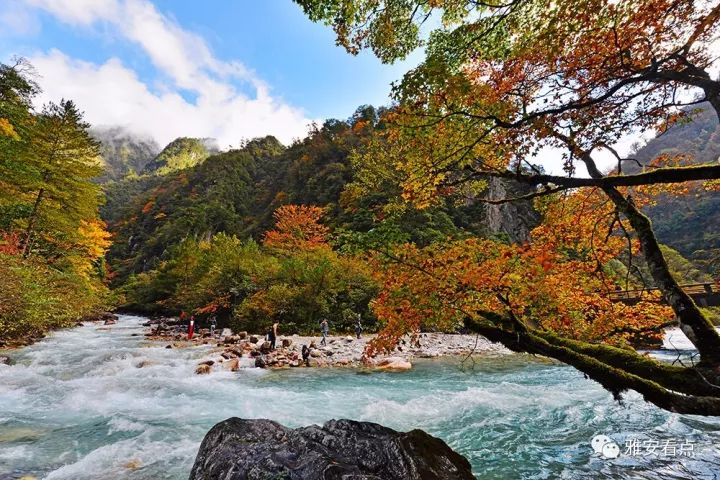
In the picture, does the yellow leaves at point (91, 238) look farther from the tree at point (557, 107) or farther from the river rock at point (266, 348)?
the tree at point (557, 107)

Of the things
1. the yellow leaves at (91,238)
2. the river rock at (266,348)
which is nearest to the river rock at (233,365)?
the river rock at (266,348)

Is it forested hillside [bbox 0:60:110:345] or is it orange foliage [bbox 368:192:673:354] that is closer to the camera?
orange foliage [bbox 368:192:673:354]

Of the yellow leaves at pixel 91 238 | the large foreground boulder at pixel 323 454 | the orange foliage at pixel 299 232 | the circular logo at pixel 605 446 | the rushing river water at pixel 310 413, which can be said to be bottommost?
the rushing river water at pixel 310 413

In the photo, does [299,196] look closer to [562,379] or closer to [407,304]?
[562,379]

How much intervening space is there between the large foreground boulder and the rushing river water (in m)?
1.70

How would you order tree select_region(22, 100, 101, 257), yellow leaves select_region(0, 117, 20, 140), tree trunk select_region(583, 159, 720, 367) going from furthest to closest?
tree select_region(22, 100, 101, 257), yellow leaves select_region(0, 117, 20, 140), tree trunk select_region(583, 159, 720, 367)

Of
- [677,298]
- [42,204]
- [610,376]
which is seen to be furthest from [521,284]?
[42,204]

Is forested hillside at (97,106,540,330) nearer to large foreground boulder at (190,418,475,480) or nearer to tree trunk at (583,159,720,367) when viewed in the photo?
tree trunk at (583,159,720,367)

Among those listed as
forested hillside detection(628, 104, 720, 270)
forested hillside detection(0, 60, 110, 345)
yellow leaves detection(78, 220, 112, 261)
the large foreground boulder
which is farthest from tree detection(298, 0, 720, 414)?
forested hillside detection(628, 104, 720, 270)

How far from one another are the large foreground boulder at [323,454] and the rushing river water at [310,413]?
1697 millimetres

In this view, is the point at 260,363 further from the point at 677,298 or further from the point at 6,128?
the point at 6,128

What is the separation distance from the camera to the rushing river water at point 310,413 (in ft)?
17.3

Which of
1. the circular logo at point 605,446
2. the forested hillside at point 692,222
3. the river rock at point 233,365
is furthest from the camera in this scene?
the forested hillside at point 692,222

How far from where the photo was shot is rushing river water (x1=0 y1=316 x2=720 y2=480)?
5273 millimetres
